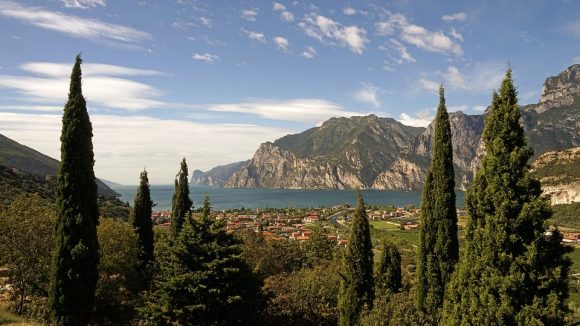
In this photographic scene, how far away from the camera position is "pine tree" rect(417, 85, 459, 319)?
15.4m

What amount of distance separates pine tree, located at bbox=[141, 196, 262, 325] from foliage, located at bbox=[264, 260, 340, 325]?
4103 millimetres

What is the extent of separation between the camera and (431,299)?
50.5ft

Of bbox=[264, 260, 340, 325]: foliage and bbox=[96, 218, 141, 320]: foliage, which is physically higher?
bbox=[96, 218, 141, 320]: foliage

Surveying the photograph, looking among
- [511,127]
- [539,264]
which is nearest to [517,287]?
[539,264]

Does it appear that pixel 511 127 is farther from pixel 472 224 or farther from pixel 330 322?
pixel 330 322

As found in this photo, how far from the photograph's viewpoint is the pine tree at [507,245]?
25.0ft

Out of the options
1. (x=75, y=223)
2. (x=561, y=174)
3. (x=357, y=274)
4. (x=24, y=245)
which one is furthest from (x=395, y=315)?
(x=561, y=174)

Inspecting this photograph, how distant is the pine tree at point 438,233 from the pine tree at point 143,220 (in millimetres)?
17559

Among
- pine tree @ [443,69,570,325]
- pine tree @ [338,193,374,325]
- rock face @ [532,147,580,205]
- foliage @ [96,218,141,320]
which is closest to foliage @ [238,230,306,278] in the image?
foliage @ [96,218,141,320]

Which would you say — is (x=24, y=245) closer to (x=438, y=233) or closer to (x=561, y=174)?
(x=438, y=233)

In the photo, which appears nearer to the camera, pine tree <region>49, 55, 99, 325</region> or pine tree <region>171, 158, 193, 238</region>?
pine tree <region>49, 55, 99, 325</region>

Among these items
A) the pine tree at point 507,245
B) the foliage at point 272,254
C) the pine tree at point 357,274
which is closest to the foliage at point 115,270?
the foliage at point 272,254

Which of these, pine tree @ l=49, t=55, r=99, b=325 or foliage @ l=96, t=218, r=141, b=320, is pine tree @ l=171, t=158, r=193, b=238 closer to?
foliage @ l=96, t=218, r=141, b=320

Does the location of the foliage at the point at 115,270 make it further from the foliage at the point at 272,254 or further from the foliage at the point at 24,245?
the foliage at the point at 272,254
